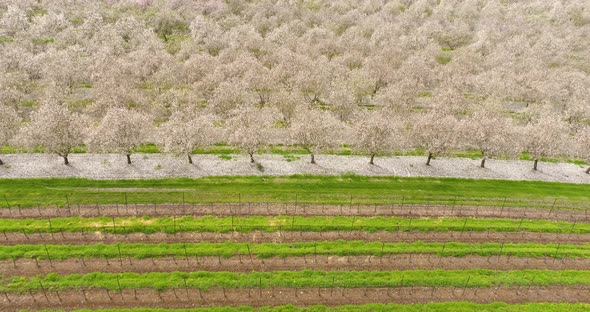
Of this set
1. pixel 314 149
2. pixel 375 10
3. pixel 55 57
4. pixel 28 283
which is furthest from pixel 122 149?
pixel 375 10

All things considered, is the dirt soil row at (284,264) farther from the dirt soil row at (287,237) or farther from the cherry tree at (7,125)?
the cherry tree at (7,125)

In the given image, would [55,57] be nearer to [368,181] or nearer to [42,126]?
[42,126]

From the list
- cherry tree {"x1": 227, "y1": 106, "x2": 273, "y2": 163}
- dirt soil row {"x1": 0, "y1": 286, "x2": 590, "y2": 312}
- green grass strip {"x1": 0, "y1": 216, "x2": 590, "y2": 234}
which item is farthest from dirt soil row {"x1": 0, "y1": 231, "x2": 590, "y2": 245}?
cherry tree {"x1": 227, "y1": 106, "x2": 273, "y2": 163}

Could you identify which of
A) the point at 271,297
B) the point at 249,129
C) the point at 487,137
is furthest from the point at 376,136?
the point at 271,297

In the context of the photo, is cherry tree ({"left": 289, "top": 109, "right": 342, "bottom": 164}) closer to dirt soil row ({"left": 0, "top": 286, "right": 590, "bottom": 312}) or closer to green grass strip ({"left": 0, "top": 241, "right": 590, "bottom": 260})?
green grass strip ({"left": 0, "top": 241, "right": 590, "bottom": 260})

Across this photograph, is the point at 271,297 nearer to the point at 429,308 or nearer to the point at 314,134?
the point at 429,308

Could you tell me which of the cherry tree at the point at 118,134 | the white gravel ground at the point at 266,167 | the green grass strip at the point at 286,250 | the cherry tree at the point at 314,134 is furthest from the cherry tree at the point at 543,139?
the cherry tree at the point at 118,134
